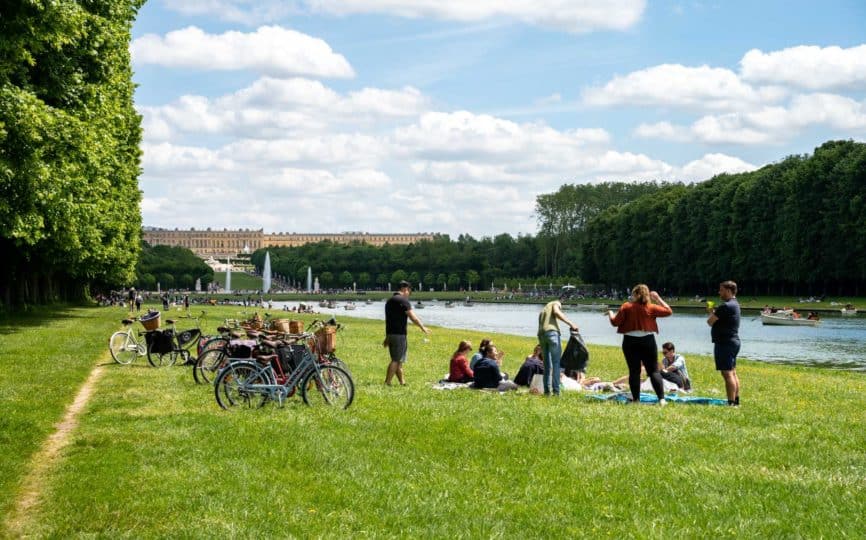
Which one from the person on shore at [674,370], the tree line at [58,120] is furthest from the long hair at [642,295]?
the tree line at [58,120]

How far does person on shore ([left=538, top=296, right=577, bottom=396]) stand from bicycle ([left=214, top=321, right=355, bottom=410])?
13.5ft

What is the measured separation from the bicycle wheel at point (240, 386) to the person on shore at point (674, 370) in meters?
8.97

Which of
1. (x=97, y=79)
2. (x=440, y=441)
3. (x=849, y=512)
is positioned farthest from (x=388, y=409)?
(x=97, y=79)

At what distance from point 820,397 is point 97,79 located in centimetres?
2582

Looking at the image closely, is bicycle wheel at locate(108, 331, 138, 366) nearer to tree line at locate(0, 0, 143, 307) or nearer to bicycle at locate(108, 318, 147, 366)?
bicycle at locate(108, 318, 147, 366)

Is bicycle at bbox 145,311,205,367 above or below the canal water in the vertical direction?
above

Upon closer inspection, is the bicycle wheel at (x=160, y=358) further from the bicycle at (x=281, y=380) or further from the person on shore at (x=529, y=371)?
the person on shore at (x=529, y=371)

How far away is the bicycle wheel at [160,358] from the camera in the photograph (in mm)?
25094

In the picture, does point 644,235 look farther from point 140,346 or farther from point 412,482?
point 412,482

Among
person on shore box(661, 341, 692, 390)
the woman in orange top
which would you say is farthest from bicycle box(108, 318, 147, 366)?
the woman in orange top

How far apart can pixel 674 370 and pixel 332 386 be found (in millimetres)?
8594

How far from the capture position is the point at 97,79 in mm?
34781

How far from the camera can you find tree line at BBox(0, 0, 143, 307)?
2352cm

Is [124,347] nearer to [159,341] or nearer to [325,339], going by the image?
[159,341]
